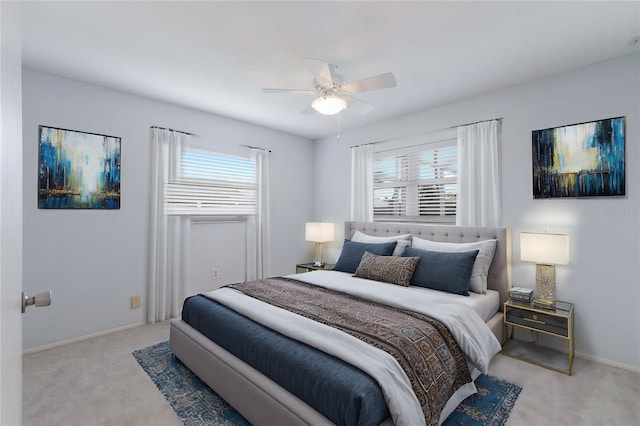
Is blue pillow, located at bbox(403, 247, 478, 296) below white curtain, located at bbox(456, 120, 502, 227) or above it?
below

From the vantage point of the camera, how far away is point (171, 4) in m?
1.96

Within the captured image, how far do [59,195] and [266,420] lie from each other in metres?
2.92

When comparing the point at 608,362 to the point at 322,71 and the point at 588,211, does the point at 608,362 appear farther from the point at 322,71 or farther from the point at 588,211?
the point at 322,71

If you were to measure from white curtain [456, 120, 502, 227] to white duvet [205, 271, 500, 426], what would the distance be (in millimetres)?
1184

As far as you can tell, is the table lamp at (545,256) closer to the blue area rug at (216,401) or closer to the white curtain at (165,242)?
the blue area rug at (216,401)

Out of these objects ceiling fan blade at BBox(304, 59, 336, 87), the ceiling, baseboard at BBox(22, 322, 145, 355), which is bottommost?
baseboard at BBox(22, 322, 145, 355)

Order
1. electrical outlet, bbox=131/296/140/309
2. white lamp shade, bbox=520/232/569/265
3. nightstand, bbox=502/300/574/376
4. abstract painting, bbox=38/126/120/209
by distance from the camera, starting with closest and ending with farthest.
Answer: nightstand, bbox=502/300/574/376
white lamp shade, bbox=520/232/569/265
abstract painting, bbox=38/126/120/209
electrical outlet, bbox=131/296/140/309

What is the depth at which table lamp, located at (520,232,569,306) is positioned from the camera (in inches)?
104

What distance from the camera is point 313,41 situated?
233cm

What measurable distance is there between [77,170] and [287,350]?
291cm

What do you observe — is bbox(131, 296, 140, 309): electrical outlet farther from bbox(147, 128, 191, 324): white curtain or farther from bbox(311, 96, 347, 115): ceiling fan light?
bbox(311, 96, 347, 115): ceiling fan light

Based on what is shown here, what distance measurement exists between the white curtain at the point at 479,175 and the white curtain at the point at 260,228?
8.68ft

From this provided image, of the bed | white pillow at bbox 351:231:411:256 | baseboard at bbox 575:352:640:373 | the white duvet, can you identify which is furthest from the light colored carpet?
white pillow at bbox 351:231:411:256

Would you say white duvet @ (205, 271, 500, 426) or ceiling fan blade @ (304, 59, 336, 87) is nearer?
white duvet @ (205, 271, 500, 426)
